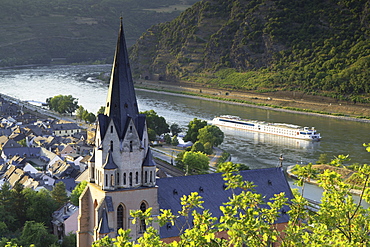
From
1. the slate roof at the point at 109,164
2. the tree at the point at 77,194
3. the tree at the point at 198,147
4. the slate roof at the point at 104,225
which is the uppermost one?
the slate roof at the point at 109,164

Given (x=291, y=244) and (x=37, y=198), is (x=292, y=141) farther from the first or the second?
(x=291, y=244)

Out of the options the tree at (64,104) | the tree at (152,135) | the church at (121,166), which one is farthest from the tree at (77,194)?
the tree at (64,104)

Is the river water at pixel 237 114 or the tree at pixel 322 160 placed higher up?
the tree at pixel 322 160

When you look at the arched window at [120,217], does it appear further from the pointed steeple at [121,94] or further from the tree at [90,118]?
the tree at [90,118]

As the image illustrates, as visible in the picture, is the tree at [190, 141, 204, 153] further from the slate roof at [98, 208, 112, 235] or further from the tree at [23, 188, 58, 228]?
the slate roof at [98, 208, 112, 235]

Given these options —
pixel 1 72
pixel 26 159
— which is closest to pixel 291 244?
pixel 26 159

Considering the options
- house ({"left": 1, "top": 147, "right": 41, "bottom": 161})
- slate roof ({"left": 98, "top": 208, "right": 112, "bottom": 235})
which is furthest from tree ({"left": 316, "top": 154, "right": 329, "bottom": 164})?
slate roof ({"left": 98, "top": 208, "right": 112, "bottom": 235})
